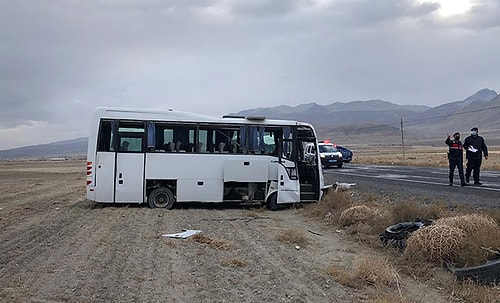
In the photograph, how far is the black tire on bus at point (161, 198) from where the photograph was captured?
15.5m

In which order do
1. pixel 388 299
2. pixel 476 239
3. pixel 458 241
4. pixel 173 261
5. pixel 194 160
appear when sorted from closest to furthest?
pixel 388 299 → pixel 476 239 → pixel 458 241 → pixel 173 261 → pixel 194 160

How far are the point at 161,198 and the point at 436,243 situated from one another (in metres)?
9.29

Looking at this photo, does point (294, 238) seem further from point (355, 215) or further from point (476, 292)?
point (476, 292)

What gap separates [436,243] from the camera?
807 centimetres

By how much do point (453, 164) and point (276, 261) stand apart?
13270mm

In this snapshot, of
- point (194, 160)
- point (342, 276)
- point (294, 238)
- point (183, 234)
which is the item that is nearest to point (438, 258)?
point (342, 276)

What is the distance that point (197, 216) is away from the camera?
13.9m

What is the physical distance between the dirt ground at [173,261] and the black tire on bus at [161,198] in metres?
1.83

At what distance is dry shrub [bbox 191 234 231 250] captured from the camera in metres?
9.42

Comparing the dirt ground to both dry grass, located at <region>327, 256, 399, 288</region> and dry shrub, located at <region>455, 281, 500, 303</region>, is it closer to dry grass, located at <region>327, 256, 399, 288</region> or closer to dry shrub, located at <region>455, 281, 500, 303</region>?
dry grass, located at <region>327, 256, 399, 288</region>

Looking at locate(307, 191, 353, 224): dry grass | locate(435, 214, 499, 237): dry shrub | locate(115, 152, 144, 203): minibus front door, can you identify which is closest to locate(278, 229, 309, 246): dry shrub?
locate(307, 191, 353, 224): dry grass

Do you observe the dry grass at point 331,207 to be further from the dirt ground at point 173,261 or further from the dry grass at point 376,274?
the dry grass at point 376,274

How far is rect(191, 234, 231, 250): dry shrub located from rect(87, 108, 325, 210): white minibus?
546 centimetres

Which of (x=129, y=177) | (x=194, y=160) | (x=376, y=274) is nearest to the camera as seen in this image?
(x=376, y=274)
